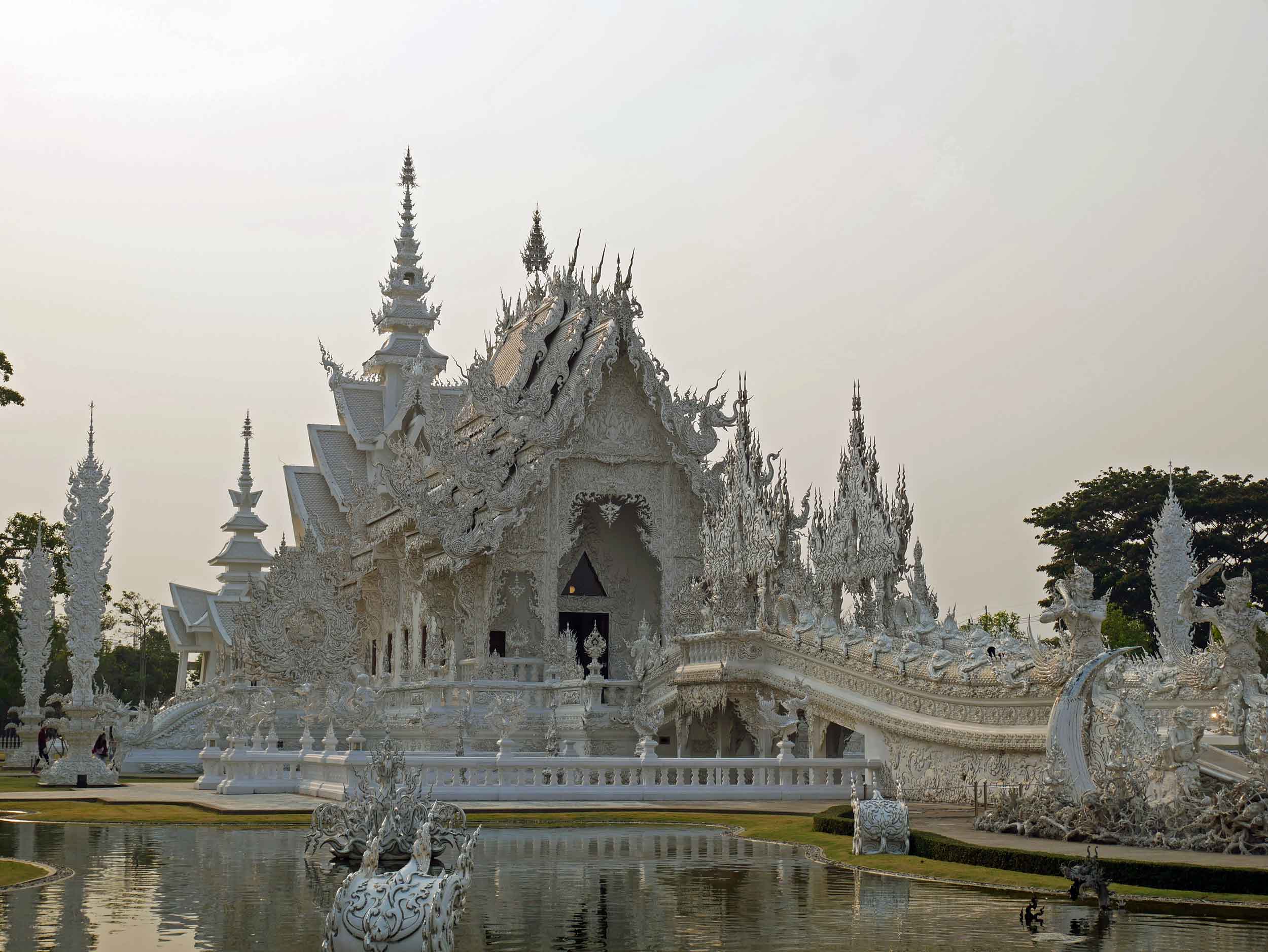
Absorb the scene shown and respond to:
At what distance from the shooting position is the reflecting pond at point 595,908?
361 inches

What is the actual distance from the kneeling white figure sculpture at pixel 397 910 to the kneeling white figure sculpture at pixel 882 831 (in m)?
6.39

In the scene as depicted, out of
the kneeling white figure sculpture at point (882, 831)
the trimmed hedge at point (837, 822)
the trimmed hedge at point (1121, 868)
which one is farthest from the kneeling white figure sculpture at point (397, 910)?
the trimmed hedge at point (837, 822)

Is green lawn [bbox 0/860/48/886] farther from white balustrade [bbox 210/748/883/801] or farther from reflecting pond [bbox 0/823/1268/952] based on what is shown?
white balustrade [bbox 210/748/883/801]

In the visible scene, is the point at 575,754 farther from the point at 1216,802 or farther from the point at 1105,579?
the point at 1105,579

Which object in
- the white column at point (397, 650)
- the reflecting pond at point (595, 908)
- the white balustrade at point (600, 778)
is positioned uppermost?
the white column at point (397, 650)

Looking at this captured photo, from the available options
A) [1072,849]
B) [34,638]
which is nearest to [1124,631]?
[34,638]

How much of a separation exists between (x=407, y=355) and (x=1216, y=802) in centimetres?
3636

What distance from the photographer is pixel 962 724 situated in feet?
62.1

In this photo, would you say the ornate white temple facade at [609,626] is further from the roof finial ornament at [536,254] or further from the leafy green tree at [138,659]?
the leafy green tree at [138,659]

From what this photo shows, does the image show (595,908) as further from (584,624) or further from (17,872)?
(584,624)

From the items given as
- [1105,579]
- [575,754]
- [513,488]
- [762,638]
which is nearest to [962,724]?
[762,638]

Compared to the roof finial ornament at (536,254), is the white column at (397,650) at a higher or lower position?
lower

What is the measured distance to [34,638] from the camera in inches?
1358

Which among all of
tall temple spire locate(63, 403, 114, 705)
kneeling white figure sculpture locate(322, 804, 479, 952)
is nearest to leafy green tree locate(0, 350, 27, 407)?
tall temple spire locate(63, 403, 114, 705)
